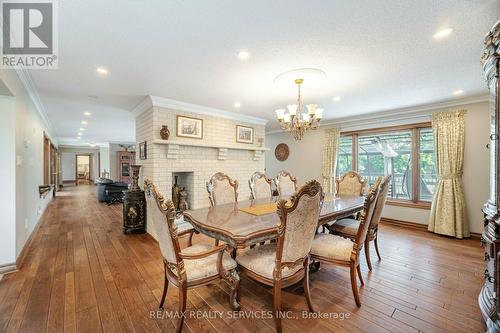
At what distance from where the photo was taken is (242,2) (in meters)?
1.50

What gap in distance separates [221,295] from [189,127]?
9.88ft

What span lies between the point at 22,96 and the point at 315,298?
4.60 meters

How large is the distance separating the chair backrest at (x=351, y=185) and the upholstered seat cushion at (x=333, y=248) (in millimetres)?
1710

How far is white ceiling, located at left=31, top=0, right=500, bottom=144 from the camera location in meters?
1.56

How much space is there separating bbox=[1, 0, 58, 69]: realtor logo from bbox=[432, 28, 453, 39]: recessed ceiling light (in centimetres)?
312

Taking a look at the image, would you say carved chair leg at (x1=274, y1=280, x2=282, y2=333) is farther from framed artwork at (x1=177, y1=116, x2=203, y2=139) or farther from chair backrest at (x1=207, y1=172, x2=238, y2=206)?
framed artwork at (x1=177, y1=116, x2=203, y2=139)

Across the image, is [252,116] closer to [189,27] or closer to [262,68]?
[262,68]

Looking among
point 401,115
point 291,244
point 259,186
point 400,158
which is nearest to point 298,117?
point 259,186

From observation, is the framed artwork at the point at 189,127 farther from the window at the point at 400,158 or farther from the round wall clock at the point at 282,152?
the window at the point at 400,158

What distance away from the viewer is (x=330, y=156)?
5598 mm

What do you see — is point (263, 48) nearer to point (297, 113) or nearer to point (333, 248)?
point (297, 113)

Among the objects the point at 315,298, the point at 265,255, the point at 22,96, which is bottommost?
the point at 315,298

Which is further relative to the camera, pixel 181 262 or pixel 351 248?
pixel 351 248

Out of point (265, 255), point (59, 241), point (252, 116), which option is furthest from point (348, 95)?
point (59, 241)
